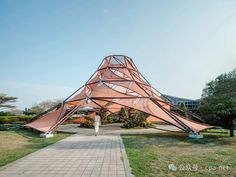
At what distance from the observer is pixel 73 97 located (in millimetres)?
17484

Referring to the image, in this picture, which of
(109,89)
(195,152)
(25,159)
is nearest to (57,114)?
(109,89)

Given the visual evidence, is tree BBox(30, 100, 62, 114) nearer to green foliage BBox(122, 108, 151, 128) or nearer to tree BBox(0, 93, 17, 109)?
tree BBox(0, 93, 17, 109)

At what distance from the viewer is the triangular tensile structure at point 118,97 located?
44.9 ft

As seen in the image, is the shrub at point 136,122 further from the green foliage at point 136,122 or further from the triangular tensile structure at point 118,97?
the triangular tensile structure at point 118,97

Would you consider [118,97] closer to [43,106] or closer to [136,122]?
[136,122]

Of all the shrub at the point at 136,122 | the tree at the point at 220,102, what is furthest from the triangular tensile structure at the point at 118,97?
the shrub at the point at 136,122

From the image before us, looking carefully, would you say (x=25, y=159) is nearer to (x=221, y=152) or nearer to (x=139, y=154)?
(x=139, y=154)

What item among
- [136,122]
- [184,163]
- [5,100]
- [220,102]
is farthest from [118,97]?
[5,100]

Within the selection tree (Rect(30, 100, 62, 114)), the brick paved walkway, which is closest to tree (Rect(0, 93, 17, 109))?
tree (Rect(30, 100, 62, 114))

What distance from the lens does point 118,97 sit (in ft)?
50.4

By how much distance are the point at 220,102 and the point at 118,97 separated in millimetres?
6616

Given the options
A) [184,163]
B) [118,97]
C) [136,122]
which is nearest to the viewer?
Result: [184,163]

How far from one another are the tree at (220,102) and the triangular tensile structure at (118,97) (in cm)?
126

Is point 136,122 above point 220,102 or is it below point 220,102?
below
